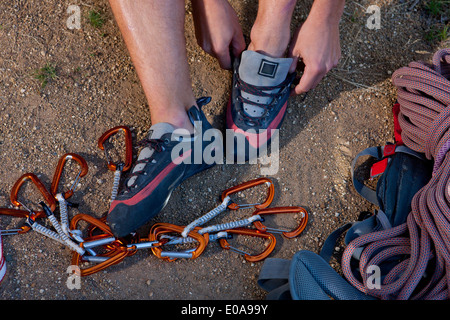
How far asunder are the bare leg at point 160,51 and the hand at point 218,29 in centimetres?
19

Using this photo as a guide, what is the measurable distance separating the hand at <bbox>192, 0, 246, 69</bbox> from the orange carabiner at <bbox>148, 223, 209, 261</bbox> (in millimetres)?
873

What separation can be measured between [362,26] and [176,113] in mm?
1333

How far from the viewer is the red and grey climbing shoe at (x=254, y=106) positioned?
6.23 ft

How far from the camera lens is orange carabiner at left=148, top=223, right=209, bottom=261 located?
5.78 ft

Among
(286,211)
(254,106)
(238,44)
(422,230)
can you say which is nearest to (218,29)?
(238,44)

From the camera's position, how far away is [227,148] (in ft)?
6.61

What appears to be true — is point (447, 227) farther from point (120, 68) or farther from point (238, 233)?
point (120, 68)

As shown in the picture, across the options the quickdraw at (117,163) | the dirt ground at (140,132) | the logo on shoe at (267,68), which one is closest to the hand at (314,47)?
the logo on shoe at (267,68)

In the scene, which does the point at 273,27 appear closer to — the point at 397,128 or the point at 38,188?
the point at 397,128

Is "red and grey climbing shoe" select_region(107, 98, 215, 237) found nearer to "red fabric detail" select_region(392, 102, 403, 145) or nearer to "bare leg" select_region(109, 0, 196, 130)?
"bare leg" select_region(109, 0, 196, 130)

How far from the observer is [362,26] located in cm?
241

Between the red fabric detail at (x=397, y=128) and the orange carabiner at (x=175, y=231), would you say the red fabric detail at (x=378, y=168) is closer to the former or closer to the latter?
the red fabric detail at (x=397, y=128)

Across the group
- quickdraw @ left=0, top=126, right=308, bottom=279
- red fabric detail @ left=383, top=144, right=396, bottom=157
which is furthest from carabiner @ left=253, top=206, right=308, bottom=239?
red fabric detail @ left=383, top=144, right=396, bottom=157

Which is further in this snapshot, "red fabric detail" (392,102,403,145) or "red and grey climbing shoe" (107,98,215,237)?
"red fabric detail" (392,102,403,145)
